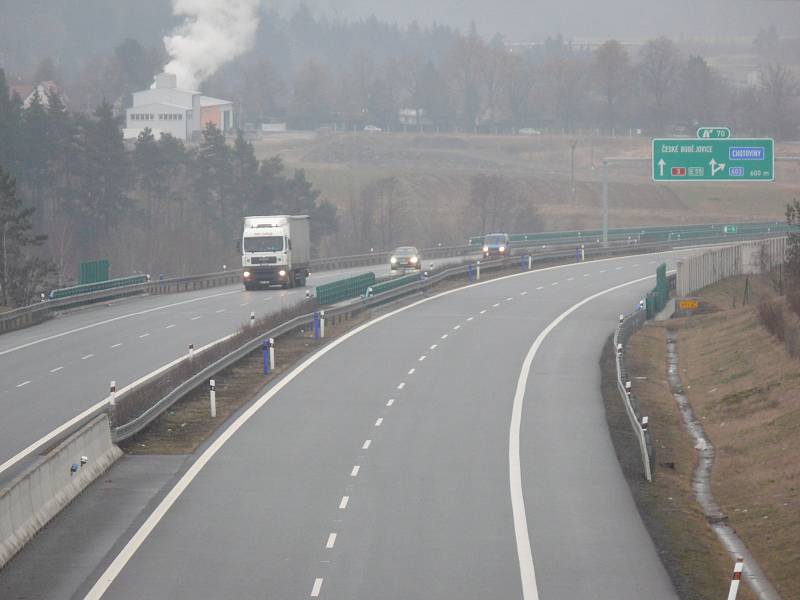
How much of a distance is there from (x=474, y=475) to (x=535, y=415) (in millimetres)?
7221

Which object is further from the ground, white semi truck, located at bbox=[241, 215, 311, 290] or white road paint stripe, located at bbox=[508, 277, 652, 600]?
white semi truck, located at bbox=[241, 215, 311, 290]

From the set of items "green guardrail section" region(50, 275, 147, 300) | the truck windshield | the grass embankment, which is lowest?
the grass embankment

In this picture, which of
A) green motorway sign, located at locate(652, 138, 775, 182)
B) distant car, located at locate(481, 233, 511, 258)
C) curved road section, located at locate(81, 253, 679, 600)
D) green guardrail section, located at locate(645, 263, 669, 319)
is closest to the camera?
curved road section, located at locate(81, 253, 679, 600)

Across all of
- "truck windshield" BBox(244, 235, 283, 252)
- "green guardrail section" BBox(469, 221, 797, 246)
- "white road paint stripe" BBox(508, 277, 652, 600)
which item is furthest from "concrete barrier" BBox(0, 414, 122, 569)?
"green guardrail section" BBox(469, 221, 797, 246)

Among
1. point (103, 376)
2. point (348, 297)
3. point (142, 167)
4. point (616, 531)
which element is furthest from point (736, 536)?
point (142, 167)

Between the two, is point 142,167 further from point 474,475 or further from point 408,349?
point 474,475

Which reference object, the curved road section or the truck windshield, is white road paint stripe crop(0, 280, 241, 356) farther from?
the curved road section

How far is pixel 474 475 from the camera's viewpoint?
89.5 ft

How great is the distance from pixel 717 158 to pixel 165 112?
10921cm

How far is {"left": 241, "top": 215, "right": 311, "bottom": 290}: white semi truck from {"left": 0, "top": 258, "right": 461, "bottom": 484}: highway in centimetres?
86

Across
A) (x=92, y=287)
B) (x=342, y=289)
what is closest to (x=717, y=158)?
(x=342, y=289)

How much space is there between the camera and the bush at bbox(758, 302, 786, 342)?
4316 cm

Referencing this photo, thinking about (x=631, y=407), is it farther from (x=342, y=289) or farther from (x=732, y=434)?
(x=342, y=289)

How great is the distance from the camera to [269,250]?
67750 mm
